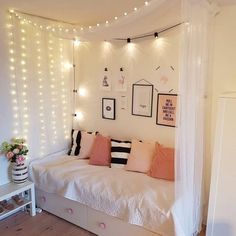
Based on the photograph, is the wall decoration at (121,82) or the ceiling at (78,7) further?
the wall decoration at (121,82)

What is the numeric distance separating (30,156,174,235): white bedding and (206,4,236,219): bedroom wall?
29.3 inches

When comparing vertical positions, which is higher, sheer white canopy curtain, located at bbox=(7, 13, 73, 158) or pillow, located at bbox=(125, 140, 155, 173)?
sheer white canopy curtain, located at bbox=(7, 13, 73, 158)

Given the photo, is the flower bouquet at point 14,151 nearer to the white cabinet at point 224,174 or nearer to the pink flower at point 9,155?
the pink flower at point 9,155

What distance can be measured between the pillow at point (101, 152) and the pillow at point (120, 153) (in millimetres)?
73

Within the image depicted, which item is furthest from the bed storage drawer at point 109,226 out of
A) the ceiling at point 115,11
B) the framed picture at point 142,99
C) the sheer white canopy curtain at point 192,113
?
the ceiling at point 115,11

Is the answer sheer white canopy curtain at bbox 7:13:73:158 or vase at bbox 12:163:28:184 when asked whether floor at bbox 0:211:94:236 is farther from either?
sheer white canopy curtain at bbox 7:13:73:158

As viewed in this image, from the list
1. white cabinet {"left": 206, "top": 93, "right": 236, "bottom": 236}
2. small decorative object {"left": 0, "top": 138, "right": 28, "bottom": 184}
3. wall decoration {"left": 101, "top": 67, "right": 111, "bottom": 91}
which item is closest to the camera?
white cabinet {"left": 206, "top": 93, "right": 236, "bottom": 236}

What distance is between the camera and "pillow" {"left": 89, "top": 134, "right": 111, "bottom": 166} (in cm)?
326

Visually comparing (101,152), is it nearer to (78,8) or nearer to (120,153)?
(120,153)

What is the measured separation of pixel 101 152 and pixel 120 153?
26cm

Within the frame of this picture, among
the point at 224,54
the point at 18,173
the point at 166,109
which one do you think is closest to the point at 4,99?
the point at 18,173

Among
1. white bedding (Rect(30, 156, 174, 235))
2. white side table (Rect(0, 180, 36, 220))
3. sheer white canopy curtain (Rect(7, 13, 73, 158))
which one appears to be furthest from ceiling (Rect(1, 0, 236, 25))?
white side table (Rect(0, 180, 36, 220))

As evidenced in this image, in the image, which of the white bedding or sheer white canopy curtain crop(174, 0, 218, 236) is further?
the white bedding

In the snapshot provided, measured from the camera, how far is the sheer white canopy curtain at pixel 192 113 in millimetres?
2041
